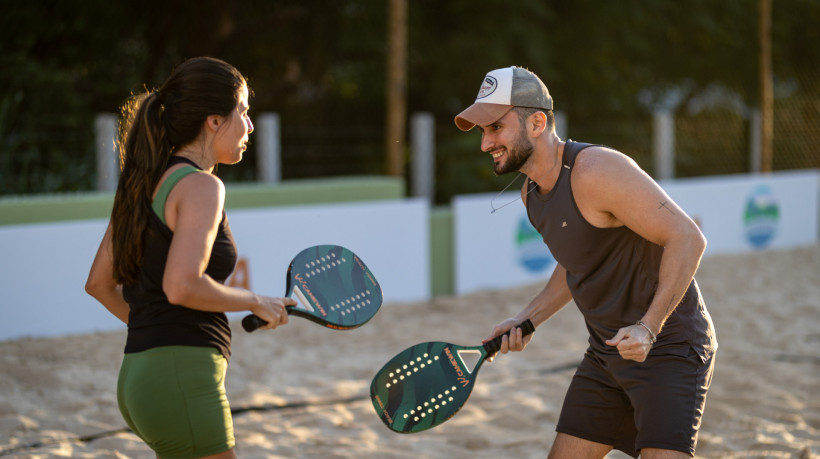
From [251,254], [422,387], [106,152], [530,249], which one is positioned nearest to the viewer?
[422,387]

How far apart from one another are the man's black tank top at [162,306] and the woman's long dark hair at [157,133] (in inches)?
1.2

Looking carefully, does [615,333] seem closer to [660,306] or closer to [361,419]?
[660,306]

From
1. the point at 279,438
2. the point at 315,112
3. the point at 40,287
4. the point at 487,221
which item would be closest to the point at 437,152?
the point at 315,112

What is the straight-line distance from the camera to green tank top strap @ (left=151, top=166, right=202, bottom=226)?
6.89ft

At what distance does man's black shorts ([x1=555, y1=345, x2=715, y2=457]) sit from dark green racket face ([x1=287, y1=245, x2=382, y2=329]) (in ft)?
2.55

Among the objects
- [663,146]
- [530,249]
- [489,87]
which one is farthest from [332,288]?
[663,146]

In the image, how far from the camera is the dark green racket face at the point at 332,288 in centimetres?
247

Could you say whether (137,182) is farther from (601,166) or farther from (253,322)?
(601,166)

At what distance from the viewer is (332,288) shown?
2.56 metres

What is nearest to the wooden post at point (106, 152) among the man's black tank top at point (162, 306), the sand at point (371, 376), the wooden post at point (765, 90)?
the sand at point (371, 376)

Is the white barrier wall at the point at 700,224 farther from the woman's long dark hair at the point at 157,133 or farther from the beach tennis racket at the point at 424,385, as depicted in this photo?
the woman's long dark hair at the point at 157,133

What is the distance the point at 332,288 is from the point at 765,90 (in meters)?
10.8

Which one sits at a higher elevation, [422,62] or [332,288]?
[422,62]

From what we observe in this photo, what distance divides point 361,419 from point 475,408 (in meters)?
0.66
